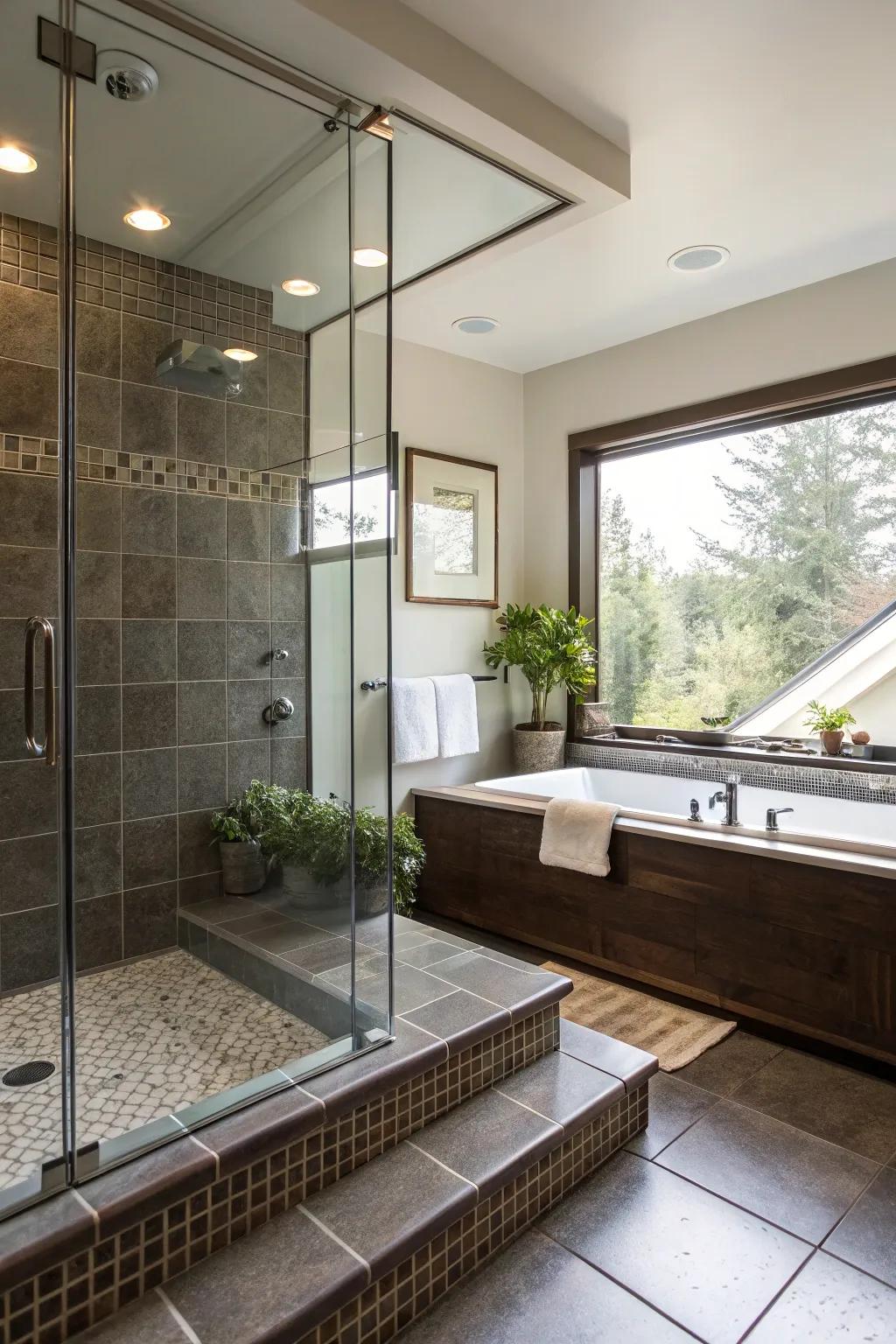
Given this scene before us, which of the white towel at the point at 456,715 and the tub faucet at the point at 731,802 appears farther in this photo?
the white towel at the point at 456,715

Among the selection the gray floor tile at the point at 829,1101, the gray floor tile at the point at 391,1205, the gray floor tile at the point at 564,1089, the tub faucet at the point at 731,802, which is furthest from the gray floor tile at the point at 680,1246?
the tub faucet at the point at 731,802

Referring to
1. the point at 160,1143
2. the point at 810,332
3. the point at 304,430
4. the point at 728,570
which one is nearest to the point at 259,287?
the point at 304,430

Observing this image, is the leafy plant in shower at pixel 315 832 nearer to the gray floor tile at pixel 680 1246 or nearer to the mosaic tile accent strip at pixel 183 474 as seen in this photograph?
the mosaic tile accent strip at pixel 183 474

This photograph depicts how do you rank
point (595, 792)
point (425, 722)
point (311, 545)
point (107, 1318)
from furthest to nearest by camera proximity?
point (595, 792), point (425, 722), point (311, 545), point (107, 1318)

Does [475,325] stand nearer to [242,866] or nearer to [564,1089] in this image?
[242,866]

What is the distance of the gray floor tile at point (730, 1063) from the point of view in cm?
235

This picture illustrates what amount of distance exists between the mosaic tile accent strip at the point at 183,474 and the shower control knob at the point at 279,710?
50cm

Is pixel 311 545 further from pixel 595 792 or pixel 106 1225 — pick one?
pixel 595 792

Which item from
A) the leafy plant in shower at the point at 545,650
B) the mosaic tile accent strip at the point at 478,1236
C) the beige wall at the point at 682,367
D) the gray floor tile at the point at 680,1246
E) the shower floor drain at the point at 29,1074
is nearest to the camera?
the mosaic tile accent strip at the point at 478,1236

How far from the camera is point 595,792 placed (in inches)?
159

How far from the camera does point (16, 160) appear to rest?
5.73ft

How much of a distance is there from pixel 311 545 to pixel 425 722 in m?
1.84

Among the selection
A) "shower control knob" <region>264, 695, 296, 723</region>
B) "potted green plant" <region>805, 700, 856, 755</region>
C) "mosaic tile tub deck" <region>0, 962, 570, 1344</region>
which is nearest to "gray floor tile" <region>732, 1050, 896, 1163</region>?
"mosaic tile tub deck" <region>0, 962, 570, 1344</region>

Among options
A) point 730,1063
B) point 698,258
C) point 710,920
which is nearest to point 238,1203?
point 730,1063
